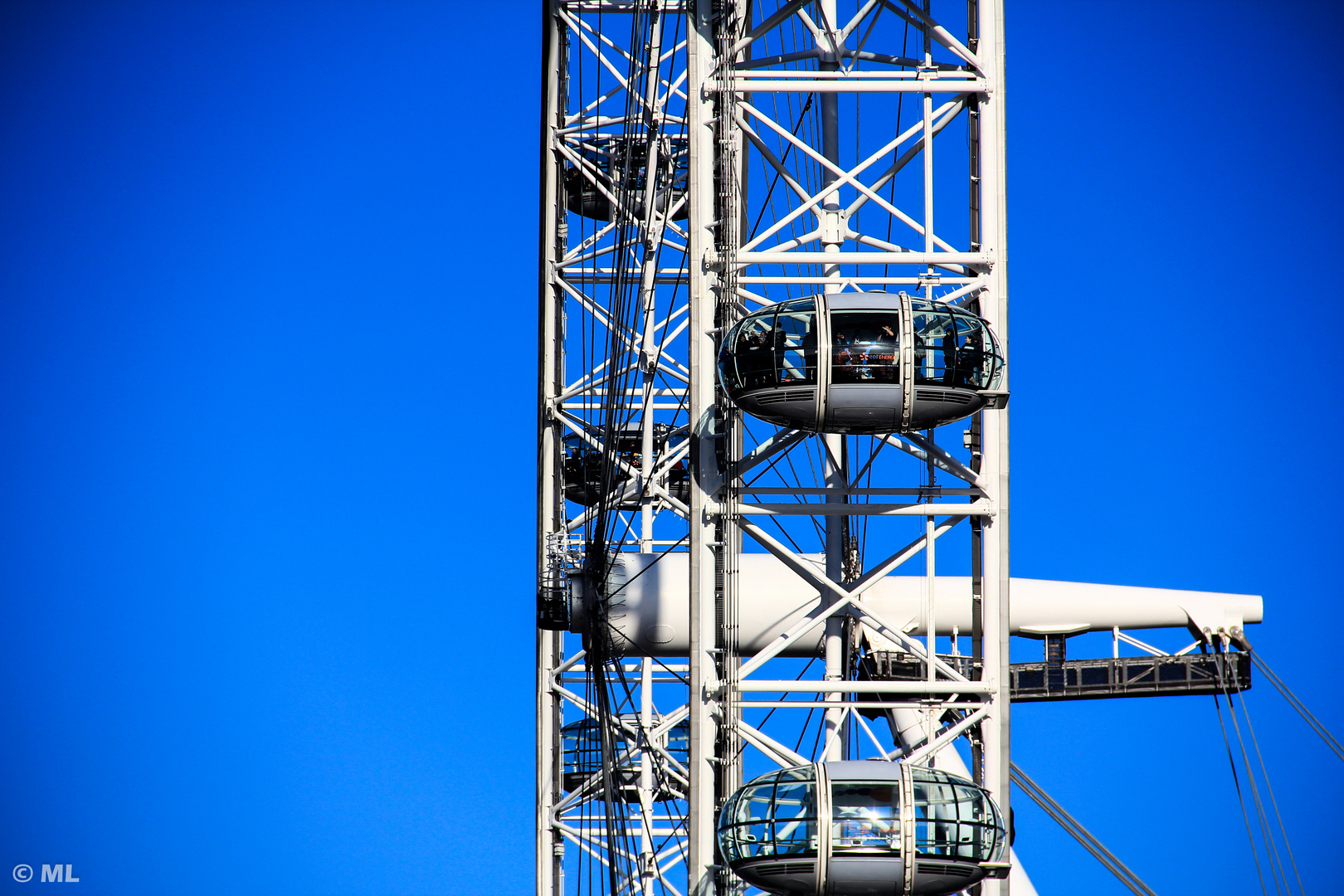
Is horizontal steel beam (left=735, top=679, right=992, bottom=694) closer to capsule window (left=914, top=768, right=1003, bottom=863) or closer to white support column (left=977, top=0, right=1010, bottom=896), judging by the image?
white support column (left=977, top=0, right=1010, bottom=896)

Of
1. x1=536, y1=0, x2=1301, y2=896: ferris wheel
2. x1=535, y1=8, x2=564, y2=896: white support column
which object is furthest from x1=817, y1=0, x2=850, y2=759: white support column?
x1=535, y1=8, x2=564, y2=896: white support column

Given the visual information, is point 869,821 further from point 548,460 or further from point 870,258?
point 548,460

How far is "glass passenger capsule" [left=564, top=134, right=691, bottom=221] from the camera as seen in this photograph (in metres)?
35.9

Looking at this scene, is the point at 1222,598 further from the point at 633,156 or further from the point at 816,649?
the point at 633,156

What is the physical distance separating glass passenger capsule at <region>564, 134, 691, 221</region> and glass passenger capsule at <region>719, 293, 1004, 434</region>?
15.6 metres

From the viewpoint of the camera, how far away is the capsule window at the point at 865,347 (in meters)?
19.7

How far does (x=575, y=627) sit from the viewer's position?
97.8 feet

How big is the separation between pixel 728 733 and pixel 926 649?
9.41 ft

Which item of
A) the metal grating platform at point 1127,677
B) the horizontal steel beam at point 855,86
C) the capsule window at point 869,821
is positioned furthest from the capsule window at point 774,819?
the metal grating platform at point 1127,677

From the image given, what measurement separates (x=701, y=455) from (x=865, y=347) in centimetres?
385

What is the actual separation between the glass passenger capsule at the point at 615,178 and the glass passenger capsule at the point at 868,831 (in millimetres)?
18714

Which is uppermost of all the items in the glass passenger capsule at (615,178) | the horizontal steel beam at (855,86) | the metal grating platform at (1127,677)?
the glass passenger capsule at (615,178)

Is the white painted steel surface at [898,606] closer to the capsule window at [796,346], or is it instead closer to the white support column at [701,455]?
the white support column at [701,455]

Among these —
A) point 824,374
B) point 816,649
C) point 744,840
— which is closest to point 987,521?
point 824,374
